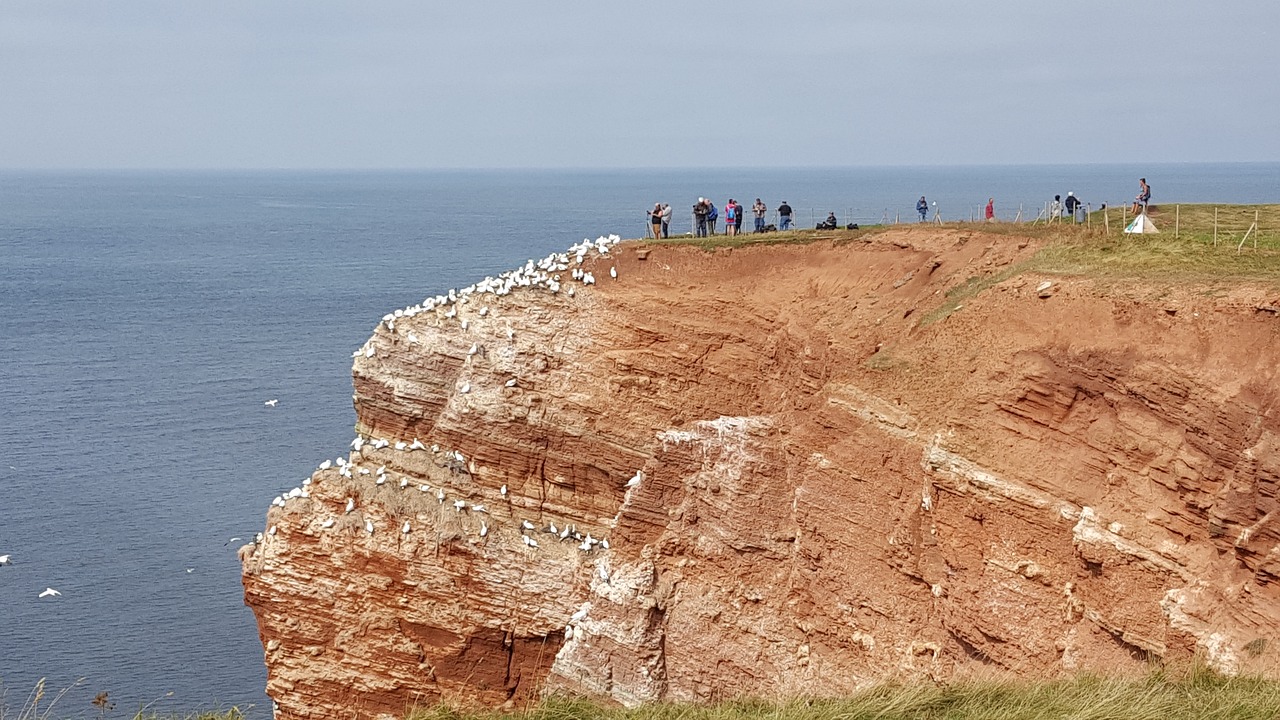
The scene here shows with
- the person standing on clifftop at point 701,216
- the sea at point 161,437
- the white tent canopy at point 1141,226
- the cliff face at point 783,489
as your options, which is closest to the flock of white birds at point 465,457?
the cliff face at point 783,489

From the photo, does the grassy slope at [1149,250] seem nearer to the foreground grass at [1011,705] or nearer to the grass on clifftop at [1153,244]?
the grass on clifftop at [1153,244]

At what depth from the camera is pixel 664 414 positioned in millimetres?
29672

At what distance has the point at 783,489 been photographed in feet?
87.9

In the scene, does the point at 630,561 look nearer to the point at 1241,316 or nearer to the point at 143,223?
the point at 1241,316

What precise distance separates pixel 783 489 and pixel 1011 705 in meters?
12.8

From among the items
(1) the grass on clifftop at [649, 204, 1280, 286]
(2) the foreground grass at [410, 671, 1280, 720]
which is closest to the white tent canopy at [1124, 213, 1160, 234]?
(1) the grass on clifftop at [649, 204, 1280, 286]

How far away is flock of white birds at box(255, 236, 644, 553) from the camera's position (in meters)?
29.9

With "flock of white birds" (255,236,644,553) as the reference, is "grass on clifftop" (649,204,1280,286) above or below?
above

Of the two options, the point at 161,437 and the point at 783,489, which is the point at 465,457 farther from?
the point at 161,437

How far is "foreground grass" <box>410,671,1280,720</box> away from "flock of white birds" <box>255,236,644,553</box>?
1422cm

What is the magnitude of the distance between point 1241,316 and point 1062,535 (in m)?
4.55

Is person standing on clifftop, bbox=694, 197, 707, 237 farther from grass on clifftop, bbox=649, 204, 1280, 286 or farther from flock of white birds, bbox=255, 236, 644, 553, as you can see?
flock of white birds, bbox=255, 236, 644, 553

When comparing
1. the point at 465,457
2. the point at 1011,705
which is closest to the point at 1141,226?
the point at 465,457

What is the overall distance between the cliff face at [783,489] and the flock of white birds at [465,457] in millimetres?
98
